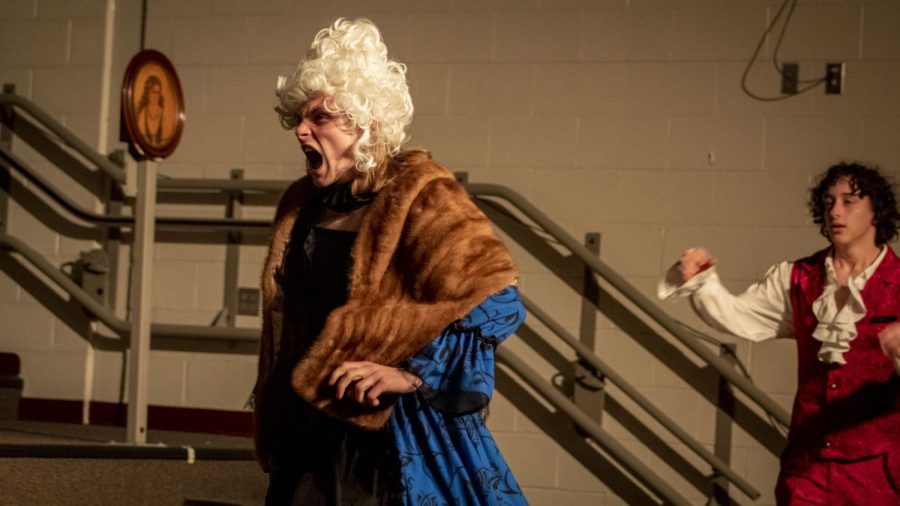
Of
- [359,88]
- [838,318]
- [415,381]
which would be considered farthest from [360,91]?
[838,318]

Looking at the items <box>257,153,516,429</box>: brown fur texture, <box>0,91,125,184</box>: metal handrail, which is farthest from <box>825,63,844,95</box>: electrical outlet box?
<box>0,91,125,184</box>: metal handrail

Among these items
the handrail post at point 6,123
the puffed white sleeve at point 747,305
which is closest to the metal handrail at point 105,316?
the handrail post at point 6,123

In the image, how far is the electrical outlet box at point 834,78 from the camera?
380cm

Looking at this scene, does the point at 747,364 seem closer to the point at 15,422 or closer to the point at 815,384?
the point at 815,384

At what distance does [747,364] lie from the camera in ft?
12.7

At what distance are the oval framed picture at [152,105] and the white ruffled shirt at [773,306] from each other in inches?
67.0

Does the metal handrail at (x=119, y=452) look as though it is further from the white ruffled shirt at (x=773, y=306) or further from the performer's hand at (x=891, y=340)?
the performer's hand at (x=891, y=340)

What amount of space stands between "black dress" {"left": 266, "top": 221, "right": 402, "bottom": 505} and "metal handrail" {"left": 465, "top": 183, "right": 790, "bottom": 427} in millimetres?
1906

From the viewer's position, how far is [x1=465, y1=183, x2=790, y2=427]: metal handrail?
362 centimetres

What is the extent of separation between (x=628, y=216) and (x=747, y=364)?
2.15ft

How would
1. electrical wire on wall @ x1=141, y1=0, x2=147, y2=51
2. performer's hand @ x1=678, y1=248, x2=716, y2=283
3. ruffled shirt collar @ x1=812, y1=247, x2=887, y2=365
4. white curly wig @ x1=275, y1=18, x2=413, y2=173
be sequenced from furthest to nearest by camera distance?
electrical wire on wall @ x1=141, y1=0, x2=147, y2=51 < performer's hand @ x1=678, y1=248, x2=716, y2=283 < ruffled shirt collar @ x1=812, y1=247, x2=887, y2=365 < white curly wig @ x1=275, y1=18, x2=413, y2=173

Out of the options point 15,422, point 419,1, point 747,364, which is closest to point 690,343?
point 747,364

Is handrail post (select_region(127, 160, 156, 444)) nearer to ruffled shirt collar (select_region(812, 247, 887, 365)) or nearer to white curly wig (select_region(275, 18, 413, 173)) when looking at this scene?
white curly wig (select_region(275, 18, 413, 173))

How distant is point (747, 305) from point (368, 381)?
134 cm
